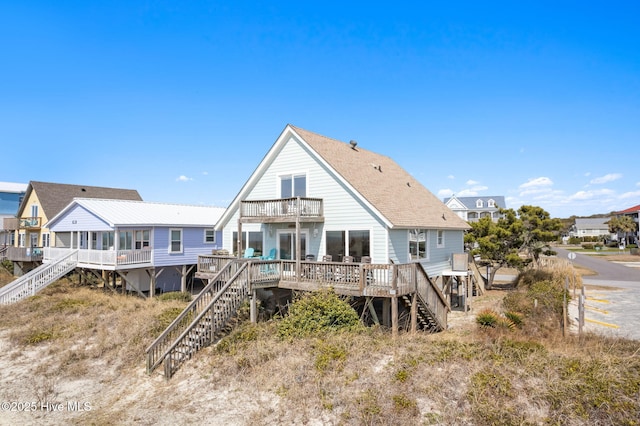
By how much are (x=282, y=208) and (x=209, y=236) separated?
14.0 metres

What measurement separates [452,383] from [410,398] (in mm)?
1233

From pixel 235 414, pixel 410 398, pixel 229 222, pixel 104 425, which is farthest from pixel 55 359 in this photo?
pixel 410 398

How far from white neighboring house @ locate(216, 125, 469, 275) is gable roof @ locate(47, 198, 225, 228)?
22.0ft

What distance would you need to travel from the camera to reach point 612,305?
846 inches

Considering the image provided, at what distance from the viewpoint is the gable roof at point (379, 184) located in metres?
18.0

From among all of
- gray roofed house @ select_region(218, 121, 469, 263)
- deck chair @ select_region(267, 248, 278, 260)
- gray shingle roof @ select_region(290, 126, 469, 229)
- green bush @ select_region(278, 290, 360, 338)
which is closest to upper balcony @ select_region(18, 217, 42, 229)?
gray roofed house @ select_region(218, 121, 469, 263)

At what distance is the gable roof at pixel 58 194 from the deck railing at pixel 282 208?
27.6 meters

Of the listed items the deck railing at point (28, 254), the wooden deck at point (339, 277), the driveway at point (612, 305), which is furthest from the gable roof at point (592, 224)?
the deck railing at point (28, 254)

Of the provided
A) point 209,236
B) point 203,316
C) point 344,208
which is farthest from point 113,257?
point 344,208

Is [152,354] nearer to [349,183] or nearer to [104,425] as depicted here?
[104,425]

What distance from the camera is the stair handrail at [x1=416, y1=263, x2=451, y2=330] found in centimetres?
1566

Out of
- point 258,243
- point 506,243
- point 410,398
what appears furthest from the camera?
→ point 506,243

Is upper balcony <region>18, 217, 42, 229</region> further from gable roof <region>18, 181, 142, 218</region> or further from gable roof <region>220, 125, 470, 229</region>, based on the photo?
gable roof <region>220, 125, 470, 229</region>

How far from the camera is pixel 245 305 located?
669 inches
